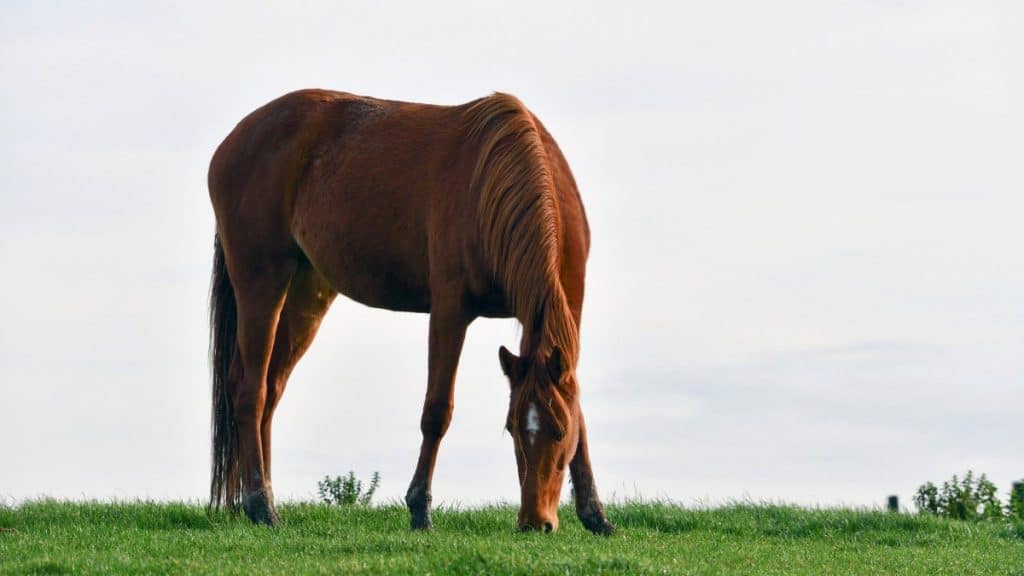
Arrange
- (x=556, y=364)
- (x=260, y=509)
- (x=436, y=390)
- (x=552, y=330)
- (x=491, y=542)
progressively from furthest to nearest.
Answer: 1. (x=260, y=509)
2. (x=436, y=390)
3. (x=552, y=330)
4. (x=556, y=364)
5. (x=491, y=542)

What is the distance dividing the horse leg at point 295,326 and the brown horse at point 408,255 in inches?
0.5

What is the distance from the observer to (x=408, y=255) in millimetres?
9633

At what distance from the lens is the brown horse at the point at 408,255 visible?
27.1 ft

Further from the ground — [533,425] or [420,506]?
[533,425]

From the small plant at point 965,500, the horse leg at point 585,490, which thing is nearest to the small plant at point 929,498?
the small plant at point 965,500

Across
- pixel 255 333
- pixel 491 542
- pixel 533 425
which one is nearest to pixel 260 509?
pixel 255 333

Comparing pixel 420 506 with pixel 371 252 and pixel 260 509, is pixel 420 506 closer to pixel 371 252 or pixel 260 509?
pixel 260 509

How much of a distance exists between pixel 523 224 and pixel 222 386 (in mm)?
3591

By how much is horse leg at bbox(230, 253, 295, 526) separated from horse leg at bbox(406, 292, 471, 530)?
1.91 meters

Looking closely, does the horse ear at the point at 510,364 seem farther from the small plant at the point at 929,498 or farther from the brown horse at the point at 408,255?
the small plant at the point at 929,498

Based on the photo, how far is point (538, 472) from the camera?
25.8 feet

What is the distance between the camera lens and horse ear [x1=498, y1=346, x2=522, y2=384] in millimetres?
8062

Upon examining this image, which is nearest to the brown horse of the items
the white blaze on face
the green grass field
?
the white blaze on face

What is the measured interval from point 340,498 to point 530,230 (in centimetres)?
454
